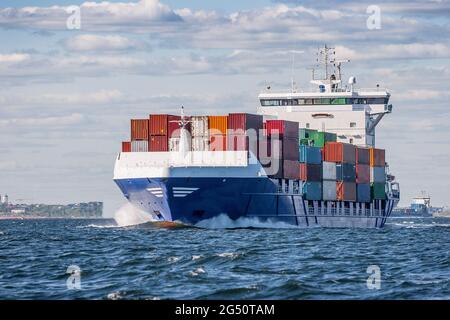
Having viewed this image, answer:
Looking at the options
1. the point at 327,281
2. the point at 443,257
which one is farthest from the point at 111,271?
the point at 443,257

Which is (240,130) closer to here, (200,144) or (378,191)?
(200,144)

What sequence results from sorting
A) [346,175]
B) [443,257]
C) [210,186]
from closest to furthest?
[443,257] < [210,186] < [346,175]

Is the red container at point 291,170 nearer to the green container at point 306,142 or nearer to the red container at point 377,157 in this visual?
the green container at point 306,142

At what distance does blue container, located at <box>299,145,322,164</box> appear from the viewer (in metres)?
84.1

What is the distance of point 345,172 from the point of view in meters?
92.2

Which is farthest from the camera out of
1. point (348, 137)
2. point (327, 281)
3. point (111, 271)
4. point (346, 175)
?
point (348, 137)

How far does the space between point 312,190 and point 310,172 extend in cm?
179

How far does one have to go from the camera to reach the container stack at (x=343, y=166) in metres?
89.3

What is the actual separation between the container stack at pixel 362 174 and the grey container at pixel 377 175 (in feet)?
5.70

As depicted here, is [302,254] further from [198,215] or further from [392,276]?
[198,215]

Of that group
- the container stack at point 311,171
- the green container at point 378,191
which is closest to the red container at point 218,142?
the container stack at point 311,171

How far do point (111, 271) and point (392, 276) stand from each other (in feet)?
30.1

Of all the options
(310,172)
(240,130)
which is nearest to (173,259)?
(240,130)

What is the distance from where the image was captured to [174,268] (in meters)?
37.5
